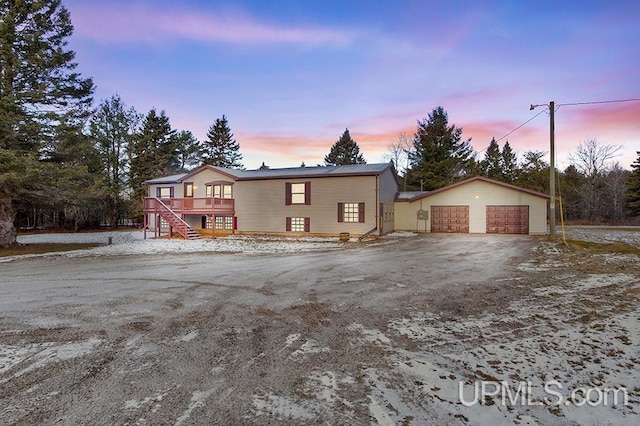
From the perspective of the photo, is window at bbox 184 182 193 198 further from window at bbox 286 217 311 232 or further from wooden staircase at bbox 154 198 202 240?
window at bbox 286 217 311 232

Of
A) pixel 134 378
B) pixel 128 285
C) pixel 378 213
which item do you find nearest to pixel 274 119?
pixel 378 213

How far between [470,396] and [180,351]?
3291mm

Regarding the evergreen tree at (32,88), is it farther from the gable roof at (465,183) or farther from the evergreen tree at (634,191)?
the evergreen tree at (634,191)

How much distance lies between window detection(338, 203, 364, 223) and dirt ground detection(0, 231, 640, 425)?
38.6 feet

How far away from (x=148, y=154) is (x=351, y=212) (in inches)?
1021

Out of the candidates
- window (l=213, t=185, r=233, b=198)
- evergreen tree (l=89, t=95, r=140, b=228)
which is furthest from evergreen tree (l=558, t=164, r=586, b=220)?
evergreen tree (l=89, t=95, r=140, b=228)

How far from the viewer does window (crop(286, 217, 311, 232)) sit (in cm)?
2139

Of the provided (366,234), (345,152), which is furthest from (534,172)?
(366,234)

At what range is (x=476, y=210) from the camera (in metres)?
23.1

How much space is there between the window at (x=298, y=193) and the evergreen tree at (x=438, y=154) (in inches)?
847

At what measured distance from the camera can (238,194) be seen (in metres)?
23.0

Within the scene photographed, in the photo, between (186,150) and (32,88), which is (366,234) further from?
(186,150)

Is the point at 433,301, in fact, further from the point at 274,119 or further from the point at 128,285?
the point at 274,119

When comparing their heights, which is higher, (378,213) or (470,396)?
(378,213)
